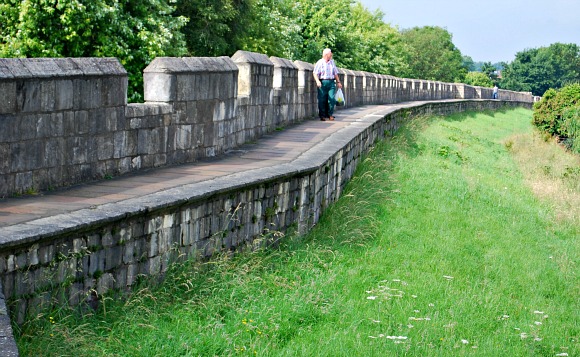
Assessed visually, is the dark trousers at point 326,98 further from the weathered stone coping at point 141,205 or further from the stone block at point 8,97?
the stone block at point 8,97

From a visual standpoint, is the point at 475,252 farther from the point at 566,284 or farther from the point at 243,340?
the point at 243,340

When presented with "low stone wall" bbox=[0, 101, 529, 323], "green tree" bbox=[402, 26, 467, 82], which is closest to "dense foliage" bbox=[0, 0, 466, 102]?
"low stone wall" bbox=[0, 101, 529, 323]

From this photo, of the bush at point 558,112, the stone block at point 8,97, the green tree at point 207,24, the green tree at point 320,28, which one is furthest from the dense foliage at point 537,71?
the stone block at point 8,97

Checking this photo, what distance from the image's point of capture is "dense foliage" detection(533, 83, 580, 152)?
26500 millimetres

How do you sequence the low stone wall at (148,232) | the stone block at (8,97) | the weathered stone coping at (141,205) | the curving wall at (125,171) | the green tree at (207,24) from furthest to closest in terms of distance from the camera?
1. the green tree at (207,24)
2. the stone block at (8,97)
3. the curving wall at (125,171)
4. the low stone wall at (148,232)
5. the weathered stone coping at (141,205)

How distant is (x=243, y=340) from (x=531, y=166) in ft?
49.9

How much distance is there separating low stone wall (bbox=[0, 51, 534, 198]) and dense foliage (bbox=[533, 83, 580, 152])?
16199mm

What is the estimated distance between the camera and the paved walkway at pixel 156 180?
5.99 meters

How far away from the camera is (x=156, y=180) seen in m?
7.58

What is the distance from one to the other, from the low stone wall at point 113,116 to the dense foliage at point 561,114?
53.1 feet

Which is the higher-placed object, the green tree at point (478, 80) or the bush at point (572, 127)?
the green tree at point (478, 80)

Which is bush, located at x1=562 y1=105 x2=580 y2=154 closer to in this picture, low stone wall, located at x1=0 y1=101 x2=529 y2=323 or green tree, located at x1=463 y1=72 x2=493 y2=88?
low stone wall, located at x1=0 y1=101 x2=529 y2=323

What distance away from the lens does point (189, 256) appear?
6832 mm

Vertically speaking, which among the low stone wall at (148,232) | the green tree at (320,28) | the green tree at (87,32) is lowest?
the low stone wall at (148,232)
